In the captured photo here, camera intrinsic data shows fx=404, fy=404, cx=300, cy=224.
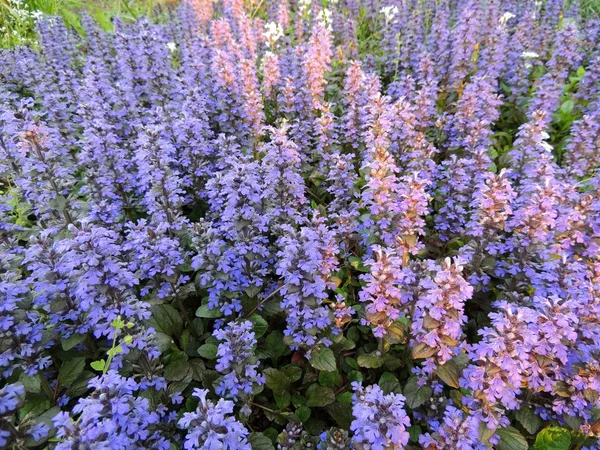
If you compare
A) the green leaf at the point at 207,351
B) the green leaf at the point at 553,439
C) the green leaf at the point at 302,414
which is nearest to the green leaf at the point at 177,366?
the green leaf at the point at 207,351

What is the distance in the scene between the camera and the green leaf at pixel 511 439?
324cm

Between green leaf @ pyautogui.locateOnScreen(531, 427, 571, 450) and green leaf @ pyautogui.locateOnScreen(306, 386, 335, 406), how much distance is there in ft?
5.73

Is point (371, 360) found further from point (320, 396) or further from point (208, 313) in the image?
point (208, 313)

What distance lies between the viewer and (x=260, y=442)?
11.1 ft

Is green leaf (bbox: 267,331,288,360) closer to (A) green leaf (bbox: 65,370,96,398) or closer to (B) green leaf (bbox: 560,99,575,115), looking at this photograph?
→ (A) green leaf (bbox: 65,370,96,398)

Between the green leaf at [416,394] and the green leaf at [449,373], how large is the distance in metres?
0.22

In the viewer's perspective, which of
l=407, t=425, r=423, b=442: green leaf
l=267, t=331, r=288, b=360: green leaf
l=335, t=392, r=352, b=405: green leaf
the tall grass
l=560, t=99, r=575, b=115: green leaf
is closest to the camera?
l=407, t=425, r=423, b=442: green leaf

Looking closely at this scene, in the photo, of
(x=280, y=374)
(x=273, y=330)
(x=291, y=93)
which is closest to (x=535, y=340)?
(x=280, y=374)

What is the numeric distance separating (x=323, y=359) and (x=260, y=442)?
34.2 inches

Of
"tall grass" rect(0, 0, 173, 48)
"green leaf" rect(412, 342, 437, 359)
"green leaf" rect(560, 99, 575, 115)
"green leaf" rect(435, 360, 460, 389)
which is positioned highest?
"tall grass" rect(0, 0, 173, 48)

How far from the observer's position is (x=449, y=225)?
4.97 m

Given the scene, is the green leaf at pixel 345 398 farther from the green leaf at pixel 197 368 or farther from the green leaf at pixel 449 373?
the green leaf at pixel 197 368

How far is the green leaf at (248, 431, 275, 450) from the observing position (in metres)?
3.36

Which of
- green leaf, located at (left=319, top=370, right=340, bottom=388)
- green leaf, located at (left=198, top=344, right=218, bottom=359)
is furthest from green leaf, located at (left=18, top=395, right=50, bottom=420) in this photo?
green leaf, located at (left=319, top=370, right=340, bottom=388)
